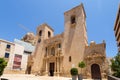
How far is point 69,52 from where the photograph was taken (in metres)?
24.8

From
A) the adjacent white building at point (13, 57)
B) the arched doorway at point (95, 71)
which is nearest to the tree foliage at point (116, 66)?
the arched doorway at point (95, 71)

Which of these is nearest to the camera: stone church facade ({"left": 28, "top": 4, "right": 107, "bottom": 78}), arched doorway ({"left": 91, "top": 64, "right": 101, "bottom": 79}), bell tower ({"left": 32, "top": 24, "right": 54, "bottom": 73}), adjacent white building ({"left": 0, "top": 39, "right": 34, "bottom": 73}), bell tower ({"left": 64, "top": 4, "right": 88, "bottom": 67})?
arched doorway ({"left": 91, "top": 64, "right": 101, "bottom": 79})

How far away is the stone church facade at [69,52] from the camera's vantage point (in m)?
20.7

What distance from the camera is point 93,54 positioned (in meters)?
21.2

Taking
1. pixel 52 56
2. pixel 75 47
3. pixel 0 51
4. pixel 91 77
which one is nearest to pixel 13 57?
pixel 0 51

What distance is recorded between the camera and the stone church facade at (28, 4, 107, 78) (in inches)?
814

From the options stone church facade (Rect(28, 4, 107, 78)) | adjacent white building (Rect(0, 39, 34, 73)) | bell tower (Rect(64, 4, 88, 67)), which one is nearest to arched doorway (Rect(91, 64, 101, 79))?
stone church facade (Rect(28, 4, 107, 78))

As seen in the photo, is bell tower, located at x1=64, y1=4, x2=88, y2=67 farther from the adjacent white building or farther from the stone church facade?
the adjacent white building

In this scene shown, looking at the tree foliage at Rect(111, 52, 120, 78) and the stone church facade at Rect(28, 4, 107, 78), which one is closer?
the tree foliage at Rect(111, 52, 120, 78)

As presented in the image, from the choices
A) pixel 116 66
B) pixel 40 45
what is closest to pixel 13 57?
pixel 40 45

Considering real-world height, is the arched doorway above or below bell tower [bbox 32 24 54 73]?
below

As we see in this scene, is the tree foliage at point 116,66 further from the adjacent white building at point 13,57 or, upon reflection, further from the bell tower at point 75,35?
the adjacent white building at point 13,57

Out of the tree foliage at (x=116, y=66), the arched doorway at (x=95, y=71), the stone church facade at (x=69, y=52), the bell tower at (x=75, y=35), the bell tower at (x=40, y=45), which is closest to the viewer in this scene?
the tree foliage at (x=116, y=66)

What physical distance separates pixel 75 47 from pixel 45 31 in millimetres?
12431
